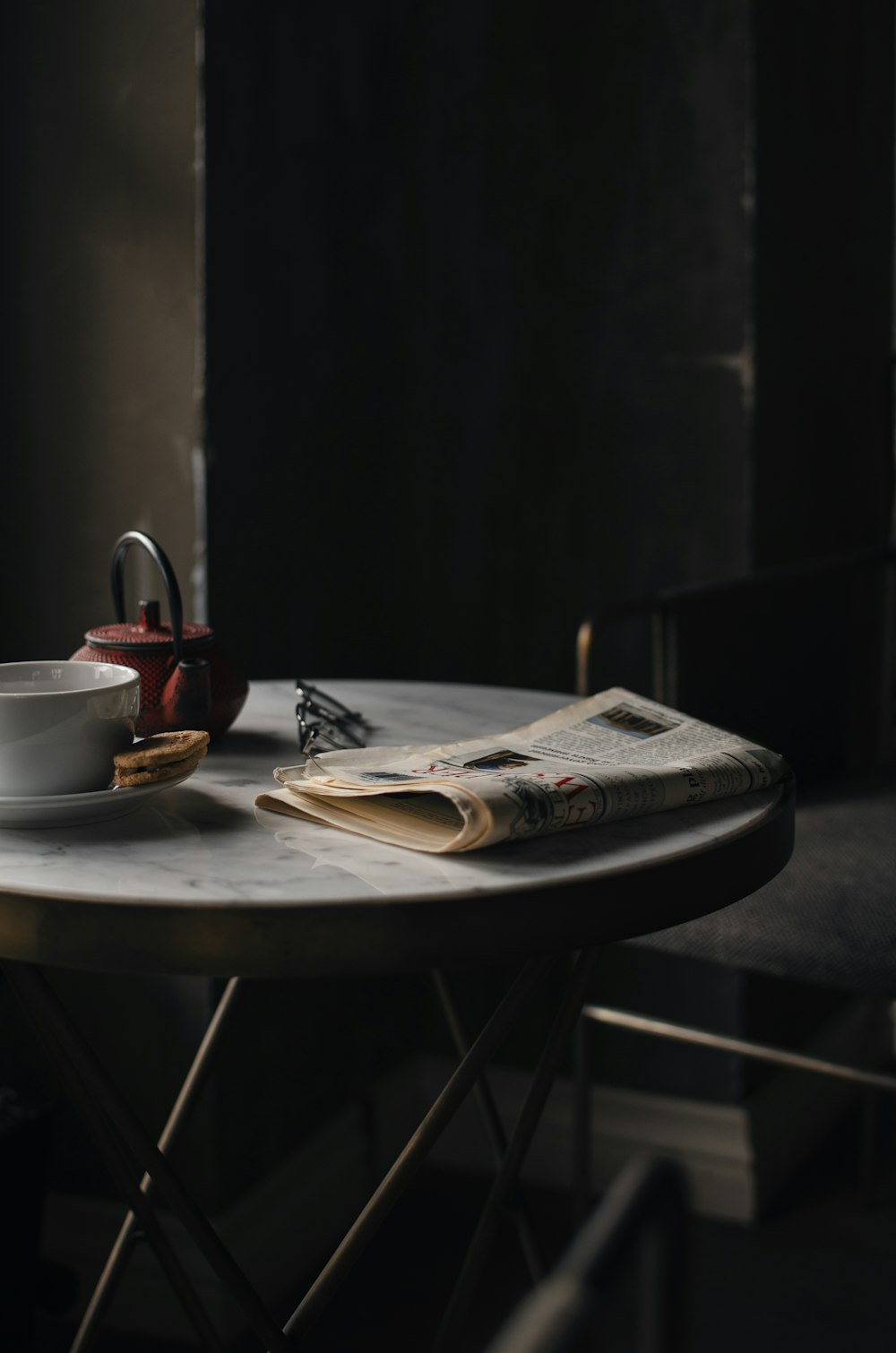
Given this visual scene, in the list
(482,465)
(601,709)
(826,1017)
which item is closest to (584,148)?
(482,465)

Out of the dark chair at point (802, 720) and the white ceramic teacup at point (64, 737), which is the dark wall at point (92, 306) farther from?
the white ceramic teacup at point (64, 737)

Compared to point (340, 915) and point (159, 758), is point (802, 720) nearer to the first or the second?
point (159, 758)

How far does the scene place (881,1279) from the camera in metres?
1.78

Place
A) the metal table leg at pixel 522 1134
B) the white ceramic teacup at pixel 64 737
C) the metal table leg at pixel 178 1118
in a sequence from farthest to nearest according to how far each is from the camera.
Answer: the metal table leg at pixel 178 1118
the metal table leg at pixel 522 1134
the white ceramic teacup at pixel 64 737

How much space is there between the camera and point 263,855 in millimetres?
776

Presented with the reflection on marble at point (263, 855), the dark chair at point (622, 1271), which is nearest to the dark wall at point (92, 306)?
the reflection on marble at point (263, 855)

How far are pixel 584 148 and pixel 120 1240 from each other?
1686 millimetres

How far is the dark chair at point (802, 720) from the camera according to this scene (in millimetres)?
1421

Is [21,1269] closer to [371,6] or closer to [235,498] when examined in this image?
[235,498]

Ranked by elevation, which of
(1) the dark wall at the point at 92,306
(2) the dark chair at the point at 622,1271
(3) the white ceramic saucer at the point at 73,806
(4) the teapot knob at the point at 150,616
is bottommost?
(3) the white ceramic saucer at the point at 73,806

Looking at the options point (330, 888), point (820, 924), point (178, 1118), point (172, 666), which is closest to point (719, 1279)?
point (820, 924)

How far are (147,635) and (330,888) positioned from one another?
1.36ft

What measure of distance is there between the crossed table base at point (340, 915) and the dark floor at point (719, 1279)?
0.71 m

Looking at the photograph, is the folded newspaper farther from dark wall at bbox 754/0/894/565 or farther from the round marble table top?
dark wall at bbox 754/0/894/565
